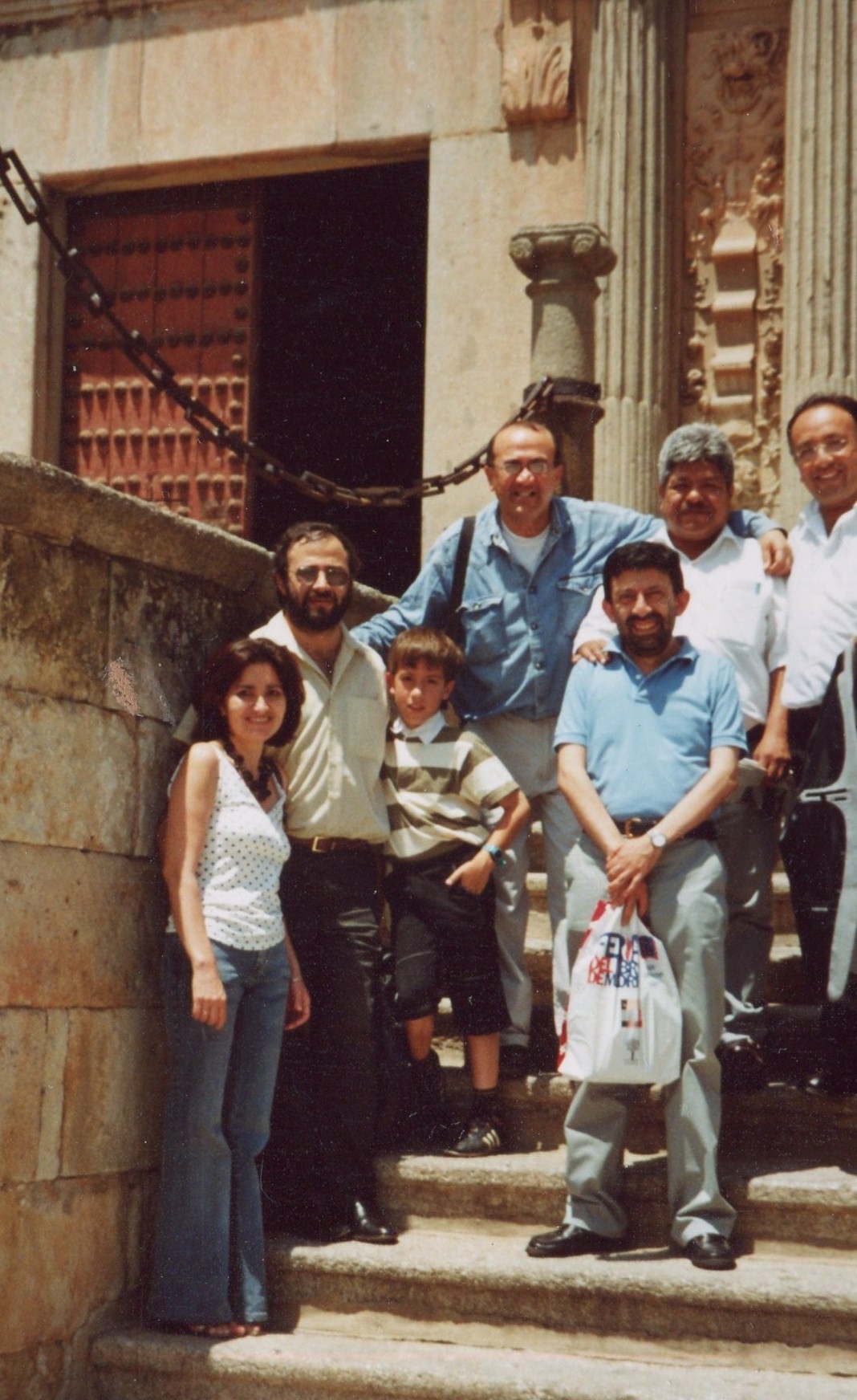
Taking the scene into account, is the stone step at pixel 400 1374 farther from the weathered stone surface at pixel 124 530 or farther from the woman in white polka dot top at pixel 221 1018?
the weathered stone surface at pixel 124 530

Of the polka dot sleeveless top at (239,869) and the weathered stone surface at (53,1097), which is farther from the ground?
the polka dot sleeveless top at (239,869)

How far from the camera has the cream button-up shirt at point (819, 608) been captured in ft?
16.4

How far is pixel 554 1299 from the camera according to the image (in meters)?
4.39

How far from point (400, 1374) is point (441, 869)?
1.37m

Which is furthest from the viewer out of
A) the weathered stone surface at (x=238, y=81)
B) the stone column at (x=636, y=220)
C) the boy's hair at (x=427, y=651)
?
the weathered stone surface at (x=238, y=81)

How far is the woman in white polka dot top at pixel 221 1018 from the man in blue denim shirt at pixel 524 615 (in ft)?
2.72

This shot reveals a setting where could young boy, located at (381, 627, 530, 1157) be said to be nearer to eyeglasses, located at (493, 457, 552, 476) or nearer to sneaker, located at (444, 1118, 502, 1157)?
sneaker, located at (444, 1118, 502, 1157)

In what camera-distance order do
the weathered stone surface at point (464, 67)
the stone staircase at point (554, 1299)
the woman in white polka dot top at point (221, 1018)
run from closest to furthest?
the stone staircase at point (554, 1299), the woman in white polka dot top at point (221, 1018), the weathered stone surface at point (464, 67)

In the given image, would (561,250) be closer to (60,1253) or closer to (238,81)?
(238,81)

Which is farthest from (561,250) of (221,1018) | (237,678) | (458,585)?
(221,1018)

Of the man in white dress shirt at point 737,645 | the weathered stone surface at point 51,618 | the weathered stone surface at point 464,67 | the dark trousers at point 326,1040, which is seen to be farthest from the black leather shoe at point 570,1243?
the weathered stone surface at point 464,67

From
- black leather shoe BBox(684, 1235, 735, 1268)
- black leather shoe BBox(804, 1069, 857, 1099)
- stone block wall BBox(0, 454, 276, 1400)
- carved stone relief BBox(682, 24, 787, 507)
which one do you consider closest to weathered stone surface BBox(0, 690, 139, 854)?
stone block wall BBox(0, 454, 276, 1400)

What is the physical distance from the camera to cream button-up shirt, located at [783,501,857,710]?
4996mm

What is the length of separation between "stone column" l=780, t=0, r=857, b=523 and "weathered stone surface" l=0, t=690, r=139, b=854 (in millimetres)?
4665
